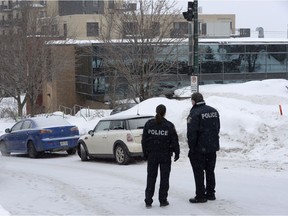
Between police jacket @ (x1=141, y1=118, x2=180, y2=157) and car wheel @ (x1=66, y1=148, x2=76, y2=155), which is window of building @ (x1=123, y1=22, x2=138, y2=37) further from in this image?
police jacket @ (x1=141, y1=118, x2=180, y2=157)

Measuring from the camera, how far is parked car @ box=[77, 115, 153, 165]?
48.9 ft

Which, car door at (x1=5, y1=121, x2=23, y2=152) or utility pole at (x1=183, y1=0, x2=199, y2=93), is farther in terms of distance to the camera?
car door at (x1=5, y1=121, x2=23, y2=152)

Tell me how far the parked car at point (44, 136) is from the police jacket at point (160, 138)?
10365 millimetres

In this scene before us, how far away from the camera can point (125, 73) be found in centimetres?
3172

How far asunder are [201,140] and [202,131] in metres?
0.15

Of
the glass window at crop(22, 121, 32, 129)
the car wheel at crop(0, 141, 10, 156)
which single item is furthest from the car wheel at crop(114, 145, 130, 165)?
the car wheel at crop(0, 141, 10, 156)

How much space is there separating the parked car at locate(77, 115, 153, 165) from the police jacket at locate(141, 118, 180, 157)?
6.18m

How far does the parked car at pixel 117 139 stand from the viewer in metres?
14.9

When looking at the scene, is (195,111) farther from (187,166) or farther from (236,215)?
(187,166)

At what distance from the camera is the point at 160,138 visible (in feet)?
28.1

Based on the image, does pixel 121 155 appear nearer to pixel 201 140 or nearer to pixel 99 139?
pixel 99 139

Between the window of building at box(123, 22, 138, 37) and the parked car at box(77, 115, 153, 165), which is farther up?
the window of building at box(123, 22, 138, 37)

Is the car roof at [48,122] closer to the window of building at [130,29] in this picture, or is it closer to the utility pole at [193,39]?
the utility pole at [193,39]

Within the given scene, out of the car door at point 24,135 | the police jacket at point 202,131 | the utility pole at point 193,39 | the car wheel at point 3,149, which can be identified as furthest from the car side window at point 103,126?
the police jacket at point 202,131
